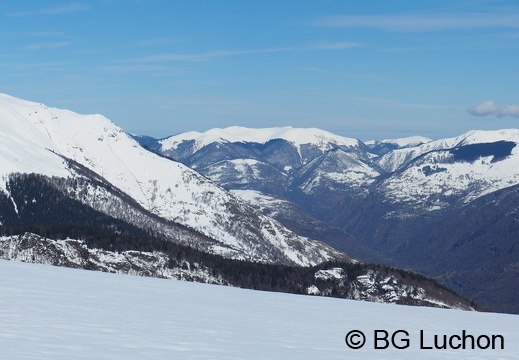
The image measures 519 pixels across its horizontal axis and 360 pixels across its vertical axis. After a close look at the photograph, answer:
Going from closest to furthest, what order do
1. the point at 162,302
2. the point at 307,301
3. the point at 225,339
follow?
1. the point at 225,339
2. the point at 162,302
3. the point at 307,301

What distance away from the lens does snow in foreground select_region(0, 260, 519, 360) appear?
35938 millimetres

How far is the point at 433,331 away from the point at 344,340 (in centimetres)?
1030

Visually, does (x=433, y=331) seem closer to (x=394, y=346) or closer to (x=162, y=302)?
(x=394, y=346)

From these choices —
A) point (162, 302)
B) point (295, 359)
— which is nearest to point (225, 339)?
point (295, 359)

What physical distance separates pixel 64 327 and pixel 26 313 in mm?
A: 3885

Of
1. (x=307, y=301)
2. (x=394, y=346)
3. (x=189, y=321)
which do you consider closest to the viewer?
(x=394, y=346)

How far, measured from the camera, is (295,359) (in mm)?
37500

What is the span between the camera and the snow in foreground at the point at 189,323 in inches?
1415

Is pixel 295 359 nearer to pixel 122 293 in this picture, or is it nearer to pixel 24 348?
pixel 24 348

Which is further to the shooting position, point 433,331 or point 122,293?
point 122,293

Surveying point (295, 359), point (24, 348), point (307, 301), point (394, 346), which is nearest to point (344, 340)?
point (394, 346)

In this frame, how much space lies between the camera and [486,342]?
47.1 metres

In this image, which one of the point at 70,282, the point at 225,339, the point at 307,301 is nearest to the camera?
the point at 225,339

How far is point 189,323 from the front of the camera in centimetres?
4591
